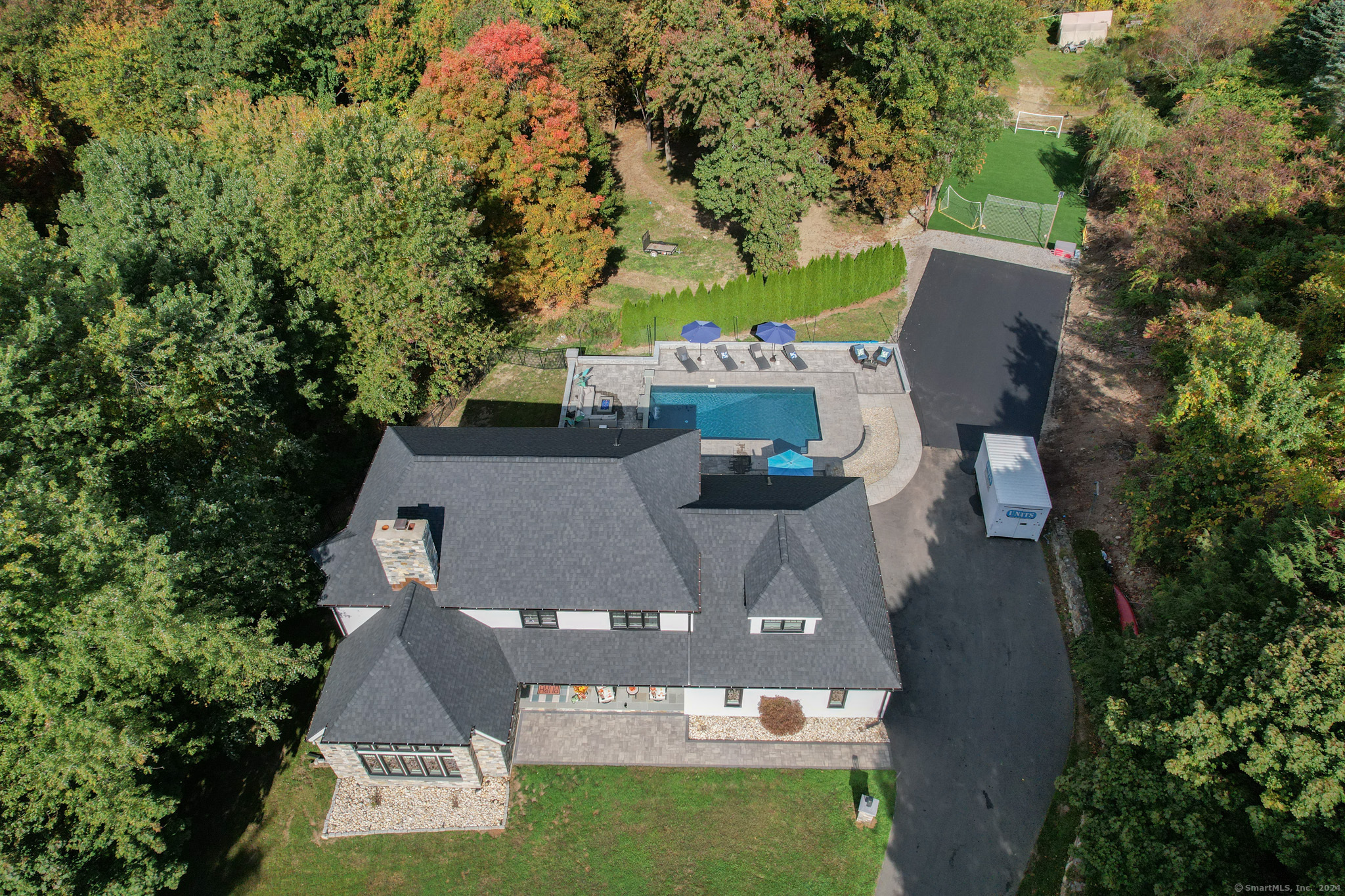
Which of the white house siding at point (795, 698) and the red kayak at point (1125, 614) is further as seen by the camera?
the red kayak at point (1125, 614)

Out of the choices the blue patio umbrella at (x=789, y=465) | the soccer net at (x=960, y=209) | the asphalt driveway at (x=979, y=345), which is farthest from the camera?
the soccer net at (x=960, y=209)

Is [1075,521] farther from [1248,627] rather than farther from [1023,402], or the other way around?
[1248,627]

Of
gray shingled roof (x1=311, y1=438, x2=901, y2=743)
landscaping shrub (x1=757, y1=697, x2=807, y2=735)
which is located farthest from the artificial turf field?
landscaping shrub (x1=757, y1=697, x2=807, y2=735)

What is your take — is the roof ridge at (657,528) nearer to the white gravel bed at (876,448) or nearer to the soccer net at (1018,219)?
the white gravel bed at (876,448)

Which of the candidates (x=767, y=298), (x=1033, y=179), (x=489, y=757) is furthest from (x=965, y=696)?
(x=1033, y=179)

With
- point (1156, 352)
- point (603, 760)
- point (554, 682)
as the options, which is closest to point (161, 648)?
point (554, 682)

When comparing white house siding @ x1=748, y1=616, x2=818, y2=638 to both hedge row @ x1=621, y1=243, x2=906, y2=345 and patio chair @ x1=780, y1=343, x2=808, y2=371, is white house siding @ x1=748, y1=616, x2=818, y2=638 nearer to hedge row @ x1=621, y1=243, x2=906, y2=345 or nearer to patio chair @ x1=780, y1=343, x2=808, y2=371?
patio chair @ x1=780, y1=343, x2=808, y2=371

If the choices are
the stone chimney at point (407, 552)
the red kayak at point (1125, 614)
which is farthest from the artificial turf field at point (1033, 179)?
the stone chimney at point (407, 552)
